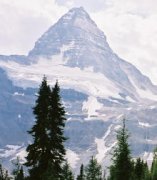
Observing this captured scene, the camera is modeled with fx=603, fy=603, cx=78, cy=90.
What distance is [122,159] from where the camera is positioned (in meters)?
48.7

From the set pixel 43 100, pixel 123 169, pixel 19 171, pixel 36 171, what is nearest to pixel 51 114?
pixel 43 100

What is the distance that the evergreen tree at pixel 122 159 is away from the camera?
157 feet

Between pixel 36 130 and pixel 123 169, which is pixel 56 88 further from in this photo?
pixel 123 169

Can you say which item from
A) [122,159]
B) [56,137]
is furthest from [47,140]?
[122,159]

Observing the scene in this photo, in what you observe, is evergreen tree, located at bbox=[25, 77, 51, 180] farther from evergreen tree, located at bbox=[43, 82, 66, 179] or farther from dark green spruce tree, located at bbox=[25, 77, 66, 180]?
evergreen tree, located at bbox=[43, 82, 66, 179]

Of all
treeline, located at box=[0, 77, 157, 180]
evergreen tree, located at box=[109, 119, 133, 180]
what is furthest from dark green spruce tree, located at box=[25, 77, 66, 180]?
evergreen tree, located at box=[109, 119, 133, 180]

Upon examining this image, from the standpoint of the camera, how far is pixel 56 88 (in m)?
46.0

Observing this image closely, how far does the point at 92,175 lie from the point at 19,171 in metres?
10.5

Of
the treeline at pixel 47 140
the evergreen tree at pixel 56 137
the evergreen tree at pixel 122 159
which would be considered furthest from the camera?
the evergreen tree at pixel 122 159

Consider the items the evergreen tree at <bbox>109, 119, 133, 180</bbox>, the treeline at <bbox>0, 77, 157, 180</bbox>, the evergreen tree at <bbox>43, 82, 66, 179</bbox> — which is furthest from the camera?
the evergreen tree at <bbox>109, 119, 133, 180</bbox>

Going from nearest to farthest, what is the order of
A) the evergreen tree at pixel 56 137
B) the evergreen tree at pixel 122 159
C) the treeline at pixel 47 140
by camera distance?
the treeline at pixel 47 140
the evergreen tree at pixel 56 137
the evergreen tree at pixel 122 159

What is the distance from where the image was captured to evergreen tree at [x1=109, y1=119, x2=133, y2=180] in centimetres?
4772

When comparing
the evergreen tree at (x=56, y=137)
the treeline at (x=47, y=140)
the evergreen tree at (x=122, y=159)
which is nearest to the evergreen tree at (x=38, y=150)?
the treeline at (x=47, y=140)

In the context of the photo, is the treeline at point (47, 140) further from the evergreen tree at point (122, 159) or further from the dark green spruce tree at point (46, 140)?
the evergreen tree at point (122, 159)
